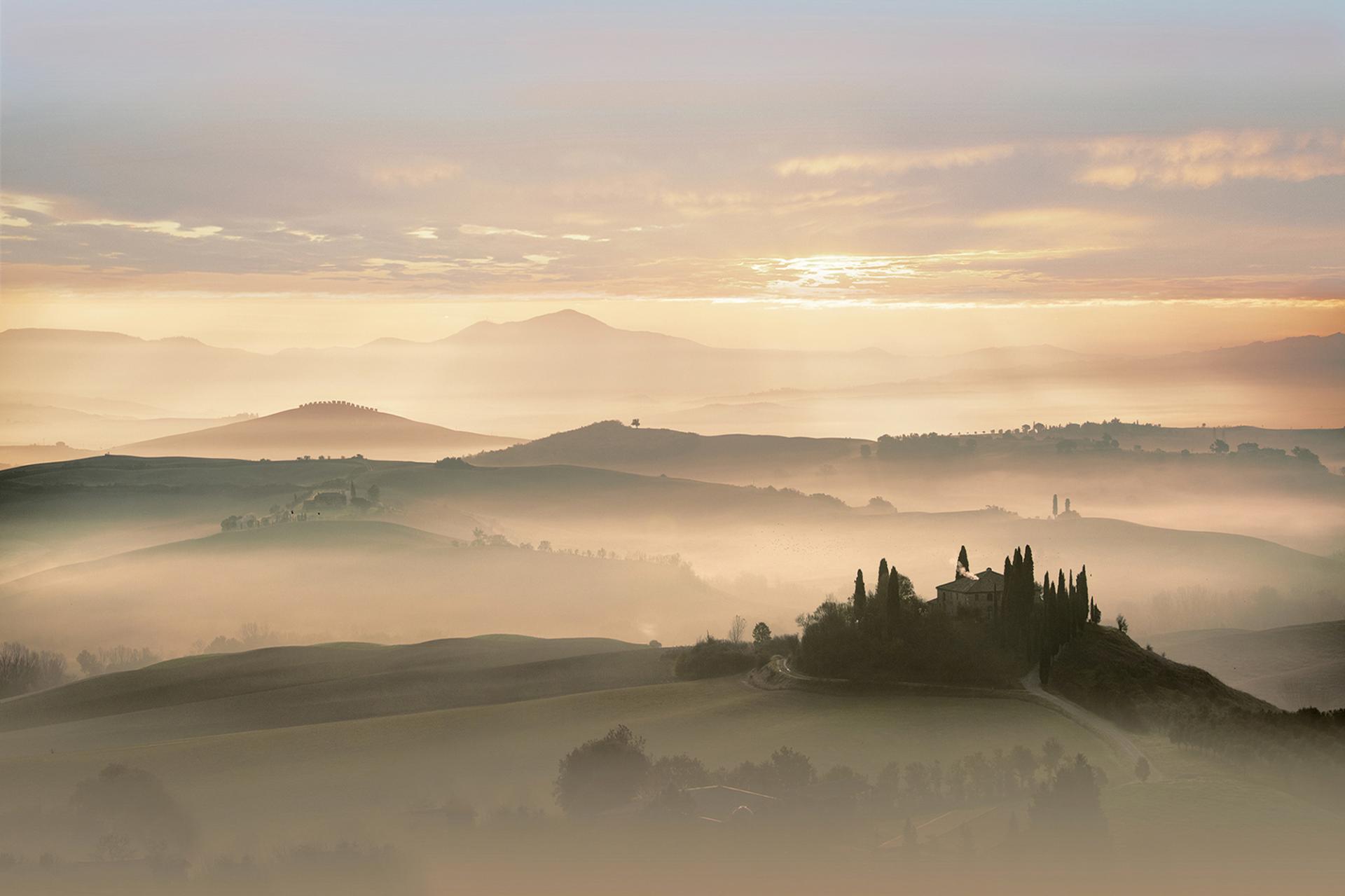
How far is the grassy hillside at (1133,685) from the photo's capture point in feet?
277

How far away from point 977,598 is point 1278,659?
89705 mm

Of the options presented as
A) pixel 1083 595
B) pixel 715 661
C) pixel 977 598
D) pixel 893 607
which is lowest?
pixel 715 661

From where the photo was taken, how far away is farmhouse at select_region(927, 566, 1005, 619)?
99312 millimetres

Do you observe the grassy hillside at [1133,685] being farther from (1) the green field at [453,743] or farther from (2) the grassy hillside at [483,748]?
(1) the green field at [453,743]

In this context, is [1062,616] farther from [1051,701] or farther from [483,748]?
[483,748]

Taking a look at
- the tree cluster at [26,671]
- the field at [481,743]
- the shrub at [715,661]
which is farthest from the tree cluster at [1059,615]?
the tree cluster at [26,671]

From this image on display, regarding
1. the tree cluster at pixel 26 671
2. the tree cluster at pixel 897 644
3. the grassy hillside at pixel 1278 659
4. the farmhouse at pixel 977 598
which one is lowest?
the tree cluster at pixel 26 671

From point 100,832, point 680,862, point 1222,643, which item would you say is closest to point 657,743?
point 680,862

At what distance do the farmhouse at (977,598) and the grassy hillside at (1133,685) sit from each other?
265 inches

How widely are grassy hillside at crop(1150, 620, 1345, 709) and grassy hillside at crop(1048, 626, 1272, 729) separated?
56.8 meters

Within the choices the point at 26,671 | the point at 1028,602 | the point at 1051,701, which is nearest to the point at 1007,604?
the point at 1028,602

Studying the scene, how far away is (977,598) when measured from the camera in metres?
100

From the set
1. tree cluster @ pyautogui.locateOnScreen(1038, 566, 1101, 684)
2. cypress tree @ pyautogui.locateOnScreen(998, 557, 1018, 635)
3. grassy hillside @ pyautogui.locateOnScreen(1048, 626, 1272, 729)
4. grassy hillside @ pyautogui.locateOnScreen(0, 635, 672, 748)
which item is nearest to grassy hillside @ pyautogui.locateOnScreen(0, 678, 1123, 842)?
grassy hillside @ pyautogui.locateOnScreen(1048, 626, 1272, 729)

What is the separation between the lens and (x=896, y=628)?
96625mm
